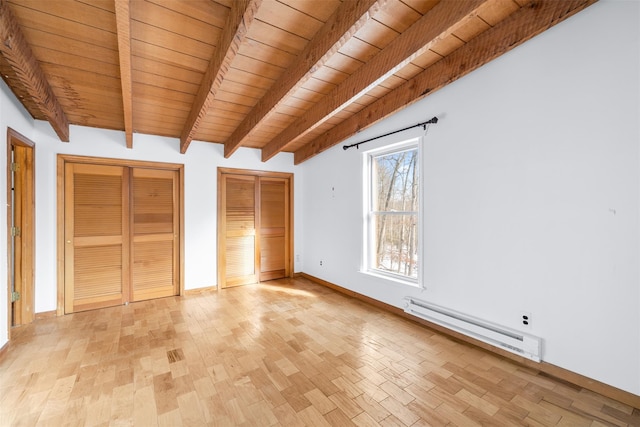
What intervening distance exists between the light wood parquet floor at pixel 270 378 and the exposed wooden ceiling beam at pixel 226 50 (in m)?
2.28

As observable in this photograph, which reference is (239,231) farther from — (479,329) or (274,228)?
(479,329)

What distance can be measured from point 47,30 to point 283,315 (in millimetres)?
3184

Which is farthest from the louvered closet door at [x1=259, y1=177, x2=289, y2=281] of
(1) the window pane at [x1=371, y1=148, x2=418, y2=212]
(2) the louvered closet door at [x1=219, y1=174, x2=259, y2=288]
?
(1) the window pane at [x1=371, y1=148, x2=418, y2=212]

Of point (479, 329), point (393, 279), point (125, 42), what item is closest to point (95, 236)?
point (125, 42)

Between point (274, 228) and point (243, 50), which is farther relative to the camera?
point (274, 228)

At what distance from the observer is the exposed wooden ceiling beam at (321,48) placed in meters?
1.66

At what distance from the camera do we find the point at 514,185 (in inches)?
92.7

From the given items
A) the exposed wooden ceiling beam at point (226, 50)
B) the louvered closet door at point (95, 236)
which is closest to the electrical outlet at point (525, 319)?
the exposed wooden ceiling beam at point (226, 50)

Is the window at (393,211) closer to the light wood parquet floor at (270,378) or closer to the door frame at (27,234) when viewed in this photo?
the light wood parquet floor at (270,378)

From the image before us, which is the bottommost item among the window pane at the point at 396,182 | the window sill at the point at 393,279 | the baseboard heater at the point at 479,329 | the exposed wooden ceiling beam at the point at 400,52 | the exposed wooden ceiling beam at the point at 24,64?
the baseboard heater at the point at 479,329

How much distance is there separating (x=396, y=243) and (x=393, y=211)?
0.41 metres

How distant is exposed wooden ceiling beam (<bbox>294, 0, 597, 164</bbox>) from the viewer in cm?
195

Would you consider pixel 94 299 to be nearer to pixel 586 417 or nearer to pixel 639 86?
pixel 586 417

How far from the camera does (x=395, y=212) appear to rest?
138 inches
